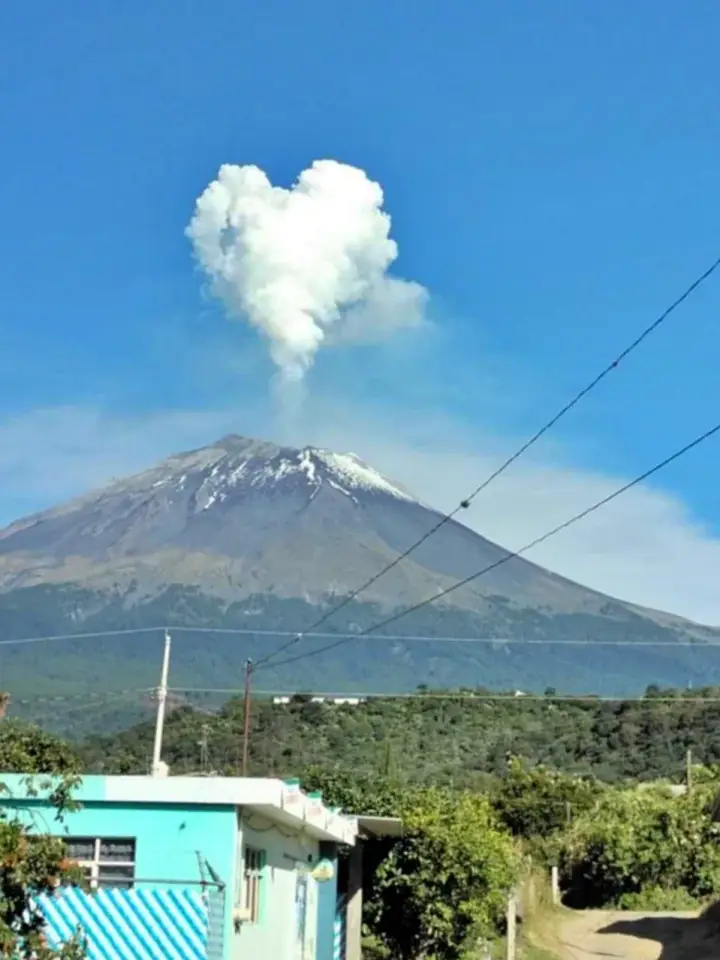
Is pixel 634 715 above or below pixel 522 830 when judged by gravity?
above

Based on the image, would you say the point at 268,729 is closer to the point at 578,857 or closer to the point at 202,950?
the point at 578,857

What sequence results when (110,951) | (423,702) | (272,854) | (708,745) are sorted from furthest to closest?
(423,702), (708,745), (272,854), (110,951)

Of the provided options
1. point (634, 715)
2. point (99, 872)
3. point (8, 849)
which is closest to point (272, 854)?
point (99, 872)

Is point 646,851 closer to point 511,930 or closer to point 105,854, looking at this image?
point 511,930

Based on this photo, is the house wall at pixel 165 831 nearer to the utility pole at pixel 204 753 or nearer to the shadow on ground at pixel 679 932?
the shadow on ground at pixel 679 932

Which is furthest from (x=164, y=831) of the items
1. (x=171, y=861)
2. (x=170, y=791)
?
(x=170, y=791)

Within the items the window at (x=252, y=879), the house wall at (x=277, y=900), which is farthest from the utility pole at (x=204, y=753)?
the window at (x=252, y=879)
